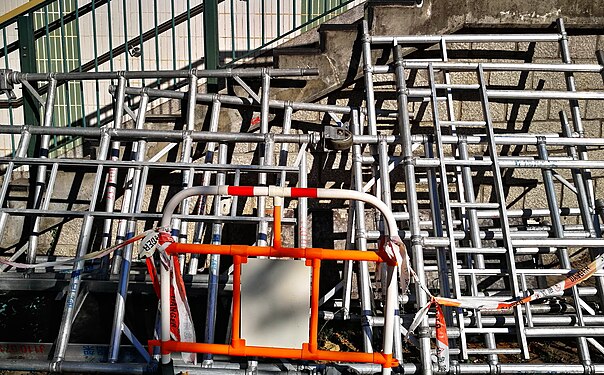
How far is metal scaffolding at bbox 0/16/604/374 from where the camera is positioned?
4.47m

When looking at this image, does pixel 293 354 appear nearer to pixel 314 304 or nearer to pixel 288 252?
pixel 314 304

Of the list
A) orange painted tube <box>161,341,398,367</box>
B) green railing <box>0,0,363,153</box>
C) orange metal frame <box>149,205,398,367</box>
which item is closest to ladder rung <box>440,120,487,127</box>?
green railing <box>0,0,363,153</box>

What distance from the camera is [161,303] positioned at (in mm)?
3723

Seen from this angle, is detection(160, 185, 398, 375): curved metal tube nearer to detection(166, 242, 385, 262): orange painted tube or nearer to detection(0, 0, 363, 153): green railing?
detection(166, 242, 385, 262): orange painted tube

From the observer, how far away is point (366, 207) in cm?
624

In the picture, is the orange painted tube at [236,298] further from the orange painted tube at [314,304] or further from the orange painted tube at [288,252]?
the orange painted tube at [314,304]

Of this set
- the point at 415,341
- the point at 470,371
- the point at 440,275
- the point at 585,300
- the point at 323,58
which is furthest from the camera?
the point at 323,58

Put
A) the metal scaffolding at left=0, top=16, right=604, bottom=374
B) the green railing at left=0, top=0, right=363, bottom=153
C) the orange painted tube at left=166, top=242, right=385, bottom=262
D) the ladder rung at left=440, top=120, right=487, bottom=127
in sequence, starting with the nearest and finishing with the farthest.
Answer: the orange painted tube at left=166, top=242, right=385, bottom=262, the metal scaffolding at left=0, top=16, right=604, bottom=374, the ladder rung at left=440, top=120, right=487, bottom=127, the green railing at left=0, top=0, right=363, bottom=153

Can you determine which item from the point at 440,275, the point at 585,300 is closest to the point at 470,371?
the point at 440,275

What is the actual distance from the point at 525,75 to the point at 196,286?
4056 millimetres

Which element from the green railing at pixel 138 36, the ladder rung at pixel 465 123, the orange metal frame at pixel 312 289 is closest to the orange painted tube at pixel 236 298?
the orange metal frame at pixel 312 289

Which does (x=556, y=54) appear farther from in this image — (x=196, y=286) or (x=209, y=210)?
(x=196, y=286)

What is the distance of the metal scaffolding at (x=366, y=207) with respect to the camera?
4.47 metres

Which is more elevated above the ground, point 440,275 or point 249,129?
point 249,129
